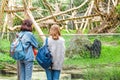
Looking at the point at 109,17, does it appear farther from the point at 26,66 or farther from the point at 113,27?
the point at 26,66

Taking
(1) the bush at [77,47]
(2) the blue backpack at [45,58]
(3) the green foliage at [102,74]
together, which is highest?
(1) the bush at [77,47]

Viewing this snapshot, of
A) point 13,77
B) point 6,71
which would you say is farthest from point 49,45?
point 6,71

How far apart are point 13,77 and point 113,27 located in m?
8.43

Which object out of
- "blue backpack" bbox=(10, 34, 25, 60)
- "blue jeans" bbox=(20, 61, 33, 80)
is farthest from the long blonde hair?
"blue jeans" bbox=(20, 61, 33, 80)

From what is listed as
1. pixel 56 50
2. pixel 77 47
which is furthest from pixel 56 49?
pixel 77 47

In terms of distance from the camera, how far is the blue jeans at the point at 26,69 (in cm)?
757

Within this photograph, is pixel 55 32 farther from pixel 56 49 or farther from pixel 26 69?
pixel 26 69

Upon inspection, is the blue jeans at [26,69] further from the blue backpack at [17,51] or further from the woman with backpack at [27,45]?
the blue backpack at [17,51]

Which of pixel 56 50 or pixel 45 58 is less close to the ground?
pixel 56 50

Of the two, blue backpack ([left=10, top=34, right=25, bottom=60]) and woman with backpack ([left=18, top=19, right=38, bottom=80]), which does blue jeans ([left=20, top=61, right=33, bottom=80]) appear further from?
blue backpack ([left=10, top=34, right=25, bottom=60])

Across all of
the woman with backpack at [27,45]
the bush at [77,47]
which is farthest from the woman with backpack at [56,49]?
the bush at [77,47]

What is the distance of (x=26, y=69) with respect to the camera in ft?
24.9

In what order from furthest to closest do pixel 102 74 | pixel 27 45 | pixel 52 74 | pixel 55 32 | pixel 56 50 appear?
pixel 102 74, pixel 27 45, pixel 52 74, pixel 56 50, pixel 55 32

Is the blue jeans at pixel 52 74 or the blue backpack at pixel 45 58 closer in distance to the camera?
the blue backpack at pixel 45 58
